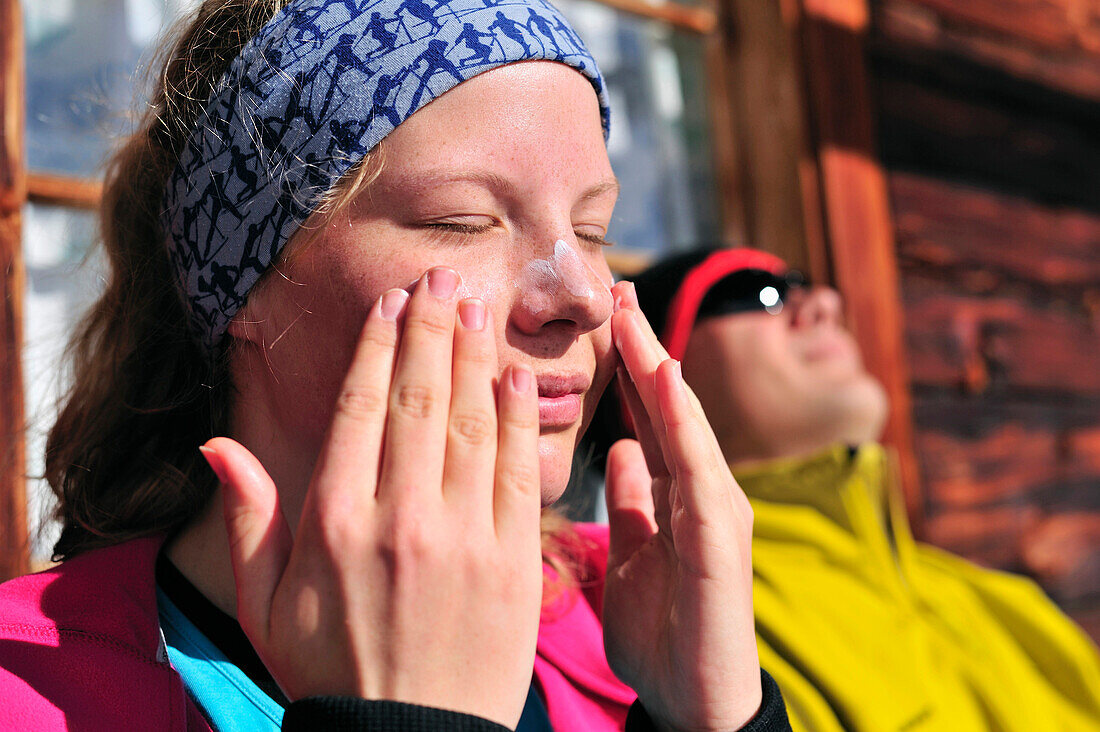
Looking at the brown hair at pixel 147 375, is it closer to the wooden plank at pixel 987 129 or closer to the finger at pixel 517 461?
the finger at pixel 517 461

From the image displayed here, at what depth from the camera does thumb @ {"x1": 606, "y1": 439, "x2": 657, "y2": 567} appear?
1.28 m

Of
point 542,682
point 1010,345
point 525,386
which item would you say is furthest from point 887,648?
point 1010,345

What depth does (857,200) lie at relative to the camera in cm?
257

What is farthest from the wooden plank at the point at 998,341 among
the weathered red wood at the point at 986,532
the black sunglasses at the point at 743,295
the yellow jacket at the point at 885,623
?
the black sunglasses at the point at 743,295

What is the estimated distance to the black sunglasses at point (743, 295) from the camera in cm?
213

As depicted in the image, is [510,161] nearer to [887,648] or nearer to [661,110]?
[887,648]

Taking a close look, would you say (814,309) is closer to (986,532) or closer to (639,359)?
(986,532)

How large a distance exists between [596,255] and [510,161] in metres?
0.20

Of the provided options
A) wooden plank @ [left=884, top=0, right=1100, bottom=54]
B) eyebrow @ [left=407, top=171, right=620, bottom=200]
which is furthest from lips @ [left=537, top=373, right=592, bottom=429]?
wooden plank @ [left=884, top=0, right=1100, bottom=54]

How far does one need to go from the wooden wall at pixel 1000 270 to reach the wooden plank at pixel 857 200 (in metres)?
0.10

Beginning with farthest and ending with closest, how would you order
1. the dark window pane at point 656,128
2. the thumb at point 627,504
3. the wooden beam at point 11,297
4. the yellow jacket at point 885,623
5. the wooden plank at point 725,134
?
the wooden plank at point 725,134 → the dark window pane at point 656,128 → the yellow jacket at point 885,623 → the wooden beam at point 11,297 → the thumb at point 627,504

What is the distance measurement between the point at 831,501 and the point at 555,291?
1.31 metres

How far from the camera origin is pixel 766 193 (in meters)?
2.60

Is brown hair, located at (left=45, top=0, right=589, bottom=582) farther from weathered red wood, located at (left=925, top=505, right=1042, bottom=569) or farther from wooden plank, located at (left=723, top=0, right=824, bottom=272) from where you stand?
weathered red wood, located at (left=925, top=505, right=1042, bottom=569)
